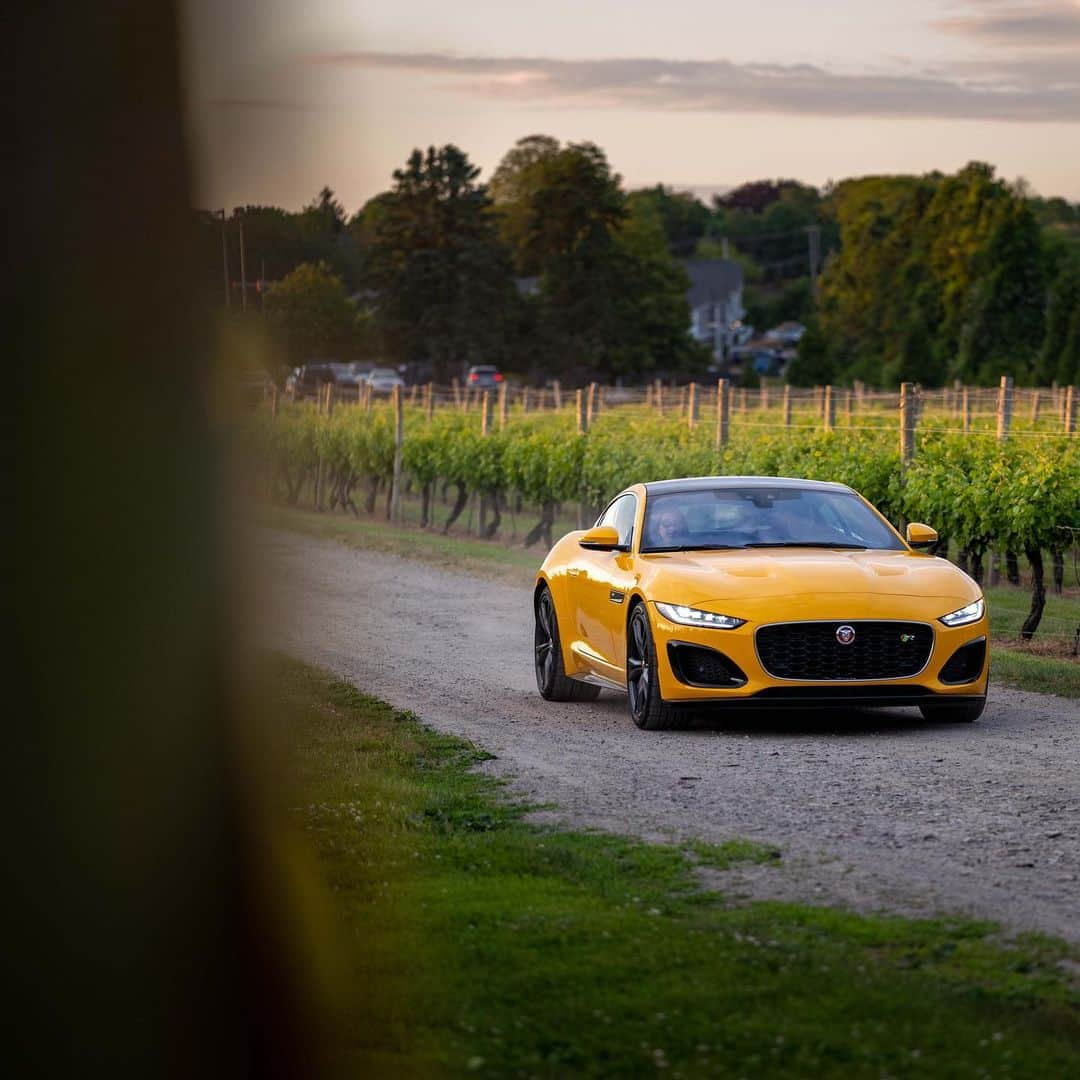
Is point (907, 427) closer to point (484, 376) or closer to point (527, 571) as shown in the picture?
Answer: point (527, 571)

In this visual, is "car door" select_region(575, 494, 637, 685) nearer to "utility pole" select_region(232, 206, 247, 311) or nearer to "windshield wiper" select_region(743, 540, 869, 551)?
"windshield wiper" select_region(743, 540, 869, 551)

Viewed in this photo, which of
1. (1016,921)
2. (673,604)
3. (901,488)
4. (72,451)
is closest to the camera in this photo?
(1016,921)

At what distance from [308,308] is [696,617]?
26.2 feet

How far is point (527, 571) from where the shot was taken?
A: 92.9 feet

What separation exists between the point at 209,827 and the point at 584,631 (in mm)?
5525

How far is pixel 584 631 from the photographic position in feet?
48.1

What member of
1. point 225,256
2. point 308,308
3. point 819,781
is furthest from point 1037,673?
point 225,256

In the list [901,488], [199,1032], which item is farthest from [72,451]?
[901,488]

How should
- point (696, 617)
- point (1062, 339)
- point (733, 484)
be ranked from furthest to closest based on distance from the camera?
point (1062, 339)
point (733, 484)
point (696, 617)

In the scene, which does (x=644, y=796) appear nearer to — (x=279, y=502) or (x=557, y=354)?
(x=279, y=502)

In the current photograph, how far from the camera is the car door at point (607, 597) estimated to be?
13.8 meters

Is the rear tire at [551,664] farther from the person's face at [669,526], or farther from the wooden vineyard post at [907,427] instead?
the wooden vineyard post at [907,427]

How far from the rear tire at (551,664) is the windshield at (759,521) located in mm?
1261

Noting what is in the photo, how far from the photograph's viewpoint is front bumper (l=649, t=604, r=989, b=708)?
1280 centimetres
